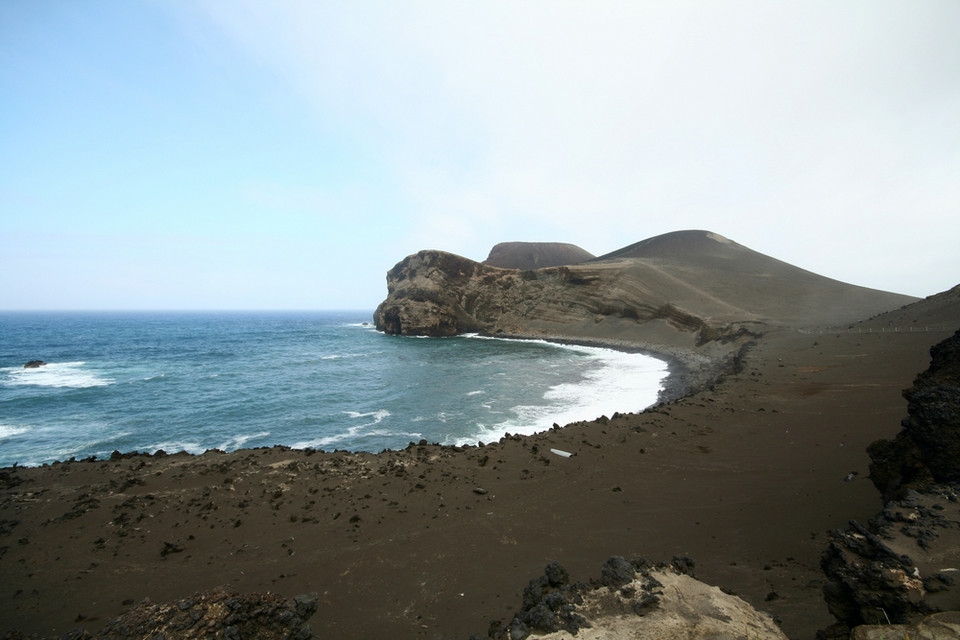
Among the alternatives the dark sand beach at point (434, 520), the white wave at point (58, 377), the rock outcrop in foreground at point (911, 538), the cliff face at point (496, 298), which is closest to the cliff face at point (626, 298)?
the cliff face at point (496, 298)

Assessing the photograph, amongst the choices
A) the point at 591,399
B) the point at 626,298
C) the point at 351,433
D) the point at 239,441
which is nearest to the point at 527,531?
the point at 351,433

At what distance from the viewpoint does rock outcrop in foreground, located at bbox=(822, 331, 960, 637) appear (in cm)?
302

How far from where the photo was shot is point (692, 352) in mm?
35719

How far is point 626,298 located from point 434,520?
46.8 meters

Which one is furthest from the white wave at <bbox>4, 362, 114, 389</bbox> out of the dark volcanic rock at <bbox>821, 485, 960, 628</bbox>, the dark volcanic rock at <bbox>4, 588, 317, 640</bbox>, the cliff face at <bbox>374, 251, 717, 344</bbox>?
the dark volcanic rock at <bbox>821, 485, 960, 628</bbox>

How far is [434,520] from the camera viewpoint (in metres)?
7.15

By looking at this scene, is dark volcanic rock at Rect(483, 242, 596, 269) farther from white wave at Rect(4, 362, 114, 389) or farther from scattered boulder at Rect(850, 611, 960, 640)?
scattered boulder at Rect(850, 611, 960, 640)

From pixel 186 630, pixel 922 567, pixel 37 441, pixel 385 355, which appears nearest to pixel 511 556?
pixel 186 630

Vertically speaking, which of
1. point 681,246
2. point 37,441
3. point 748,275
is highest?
point 681,246

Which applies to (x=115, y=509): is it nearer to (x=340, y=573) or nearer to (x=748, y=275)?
(x=340, y=573)

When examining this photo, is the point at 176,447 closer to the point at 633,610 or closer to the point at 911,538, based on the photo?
the point at 633,610

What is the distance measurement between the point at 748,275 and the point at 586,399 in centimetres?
5295

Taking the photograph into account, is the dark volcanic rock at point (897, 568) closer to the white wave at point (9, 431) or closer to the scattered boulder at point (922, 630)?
the scattered boulder at point (922, 630)

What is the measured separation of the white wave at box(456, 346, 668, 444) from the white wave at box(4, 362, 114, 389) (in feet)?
83.8
